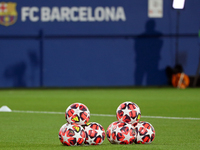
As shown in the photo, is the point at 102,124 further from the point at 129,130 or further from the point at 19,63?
the point at 19,63

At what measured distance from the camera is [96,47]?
26234 mm

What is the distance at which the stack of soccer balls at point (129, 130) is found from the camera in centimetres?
700

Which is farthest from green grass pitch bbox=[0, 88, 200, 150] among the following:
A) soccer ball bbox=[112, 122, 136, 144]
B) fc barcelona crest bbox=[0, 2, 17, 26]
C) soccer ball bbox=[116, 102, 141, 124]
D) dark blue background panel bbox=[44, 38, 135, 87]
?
fc barcelona crest bbox=[0, 2, 17, 26]

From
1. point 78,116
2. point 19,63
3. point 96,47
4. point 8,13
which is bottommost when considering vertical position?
point 19,63

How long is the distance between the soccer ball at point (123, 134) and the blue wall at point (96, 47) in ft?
63.0

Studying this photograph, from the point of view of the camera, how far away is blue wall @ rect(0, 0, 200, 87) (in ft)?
84.9

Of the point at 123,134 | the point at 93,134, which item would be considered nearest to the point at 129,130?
the point at 123,134

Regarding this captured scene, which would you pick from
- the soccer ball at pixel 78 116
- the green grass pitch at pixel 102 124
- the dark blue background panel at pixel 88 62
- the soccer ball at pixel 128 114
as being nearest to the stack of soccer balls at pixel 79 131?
the soccer ball at pixel 78 116

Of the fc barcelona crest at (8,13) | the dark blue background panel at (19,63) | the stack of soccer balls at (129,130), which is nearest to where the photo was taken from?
the stack of soccer balls at (129,130)

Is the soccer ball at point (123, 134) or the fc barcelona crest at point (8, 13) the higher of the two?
the fc barcelona crest at point (8, 13)

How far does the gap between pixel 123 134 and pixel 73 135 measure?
708 mm

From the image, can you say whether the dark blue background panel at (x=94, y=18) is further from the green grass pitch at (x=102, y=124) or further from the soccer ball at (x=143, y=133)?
the soccer ball at (x=143, y=133)

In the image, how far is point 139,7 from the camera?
26.1 m

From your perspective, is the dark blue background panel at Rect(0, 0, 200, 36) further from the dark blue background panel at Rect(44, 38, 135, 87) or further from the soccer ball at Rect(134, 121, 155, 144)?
the soccer ball at Rect(134, 121, 155, 144)
